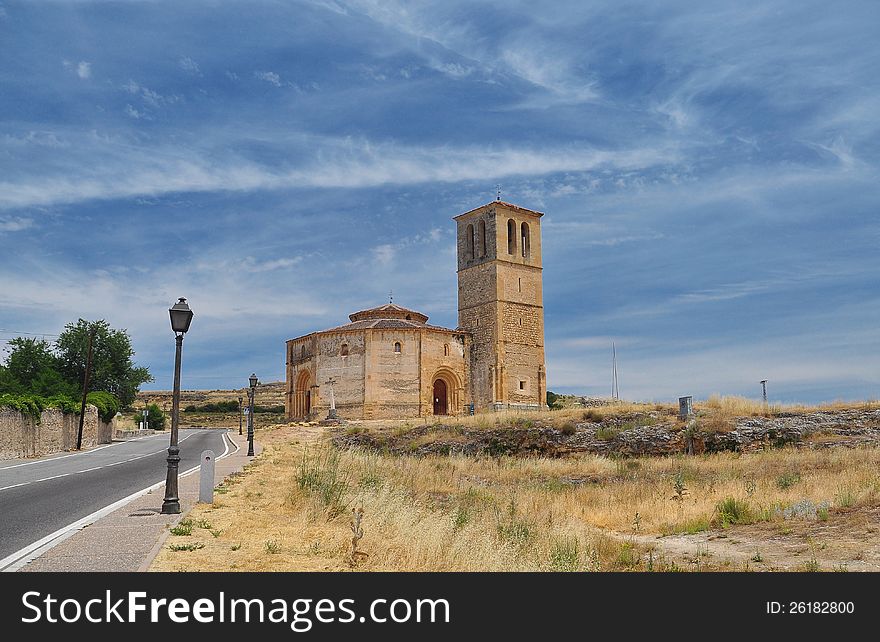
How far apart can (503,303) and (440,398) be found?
8174mm

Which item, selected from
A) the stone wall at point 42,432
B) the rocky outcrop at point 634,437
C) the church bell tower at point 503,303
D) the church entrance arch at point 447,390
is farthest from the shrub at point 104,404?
the church bell tower at point 503,303

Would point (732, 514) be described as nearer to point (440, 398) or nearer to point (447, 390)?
point (447, 390)

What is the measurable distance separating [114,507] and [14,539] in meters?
3.33

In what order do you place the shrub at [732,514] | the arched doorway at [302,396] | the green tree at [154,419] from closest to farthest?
the shrub at [732,514], the arched doorway at [302,396], the green tree at [154,419]

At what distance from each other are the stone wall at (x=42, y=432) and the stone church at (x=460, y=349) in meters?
13.9

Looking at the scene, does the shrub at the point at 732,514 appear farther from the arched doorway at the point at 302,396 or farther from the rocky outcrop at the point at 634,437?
the arched doorway at the point at 302,396

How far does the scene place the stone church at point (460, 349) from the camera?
48.5 meters

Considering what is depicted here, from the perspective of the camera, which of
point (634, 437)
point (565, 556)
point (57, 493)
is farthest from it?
point (634, 437)

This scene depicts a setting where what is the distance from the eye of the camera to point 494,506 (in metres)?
16.4

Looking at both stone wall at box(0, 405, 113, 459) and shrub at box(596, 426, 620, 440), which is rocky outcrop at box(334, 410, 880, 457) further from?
stone wall at box(0, 405, 113, 459)

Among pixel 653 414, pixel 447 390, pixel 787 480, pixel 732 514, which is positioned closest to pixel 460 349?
pixel 447 390

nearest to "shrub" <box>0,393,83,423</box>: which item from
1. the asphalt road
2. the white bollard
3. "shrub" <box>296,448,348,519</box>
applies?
the asphalt road

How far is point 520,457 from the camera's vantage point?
101ft

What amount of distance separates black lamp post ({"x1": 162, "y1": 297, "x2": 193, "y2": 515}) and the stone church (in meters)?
35.1
